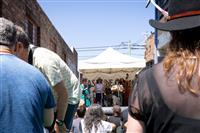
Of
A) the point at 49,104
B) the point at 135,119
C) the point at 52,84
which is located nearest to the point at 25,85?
the point at 49,104

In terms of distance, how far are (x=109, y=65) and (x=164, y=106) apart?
14.3 m

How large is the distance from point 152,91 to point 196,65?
203 mm

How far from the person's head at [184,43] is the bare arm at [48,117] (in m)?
1.54

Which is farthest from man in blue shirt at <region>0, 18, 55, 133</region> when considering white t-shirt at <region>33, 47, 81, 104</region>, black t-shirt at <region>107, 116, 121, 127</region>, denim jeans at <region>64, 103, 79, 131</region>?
black t-shirt at <region>107, 116, 121, 127</region>

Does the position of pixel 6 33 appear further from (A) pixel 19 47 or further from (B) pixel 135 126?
(B) pixel 135 126

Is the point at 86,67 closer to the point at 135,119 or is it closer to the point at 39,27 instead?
the point at 39,27

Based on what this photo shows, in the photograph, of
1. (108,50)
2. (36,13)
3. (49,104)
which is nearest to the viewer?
(49,104)

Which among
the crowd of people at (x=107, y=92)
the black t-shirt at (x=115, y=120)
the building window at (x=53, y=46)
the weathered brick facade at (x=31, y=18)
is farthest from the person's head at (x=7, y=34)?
the crowd of people at (x=107, y=92)

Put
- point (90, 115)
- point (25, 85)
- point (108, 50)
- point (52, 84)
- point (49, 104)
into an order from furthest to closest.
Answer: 1. point (108, 50)
2. point (90, 115)
3. point (52, 84)
4. point (49, 104)
5. point (25, 85)

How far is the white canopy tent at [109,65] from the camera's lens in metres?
16.0

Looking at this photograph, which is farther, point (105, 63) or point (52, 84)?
point (105, 63)

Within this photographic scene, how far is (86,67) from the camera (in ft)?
52.6

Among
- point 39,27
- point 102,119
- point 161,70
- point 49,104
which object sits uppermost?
point 39,27

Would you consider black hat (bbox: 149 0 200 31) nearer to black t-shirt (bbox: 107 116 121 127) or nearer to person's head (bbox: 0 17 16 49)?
person's head (bbox: 0 17 16 49)
